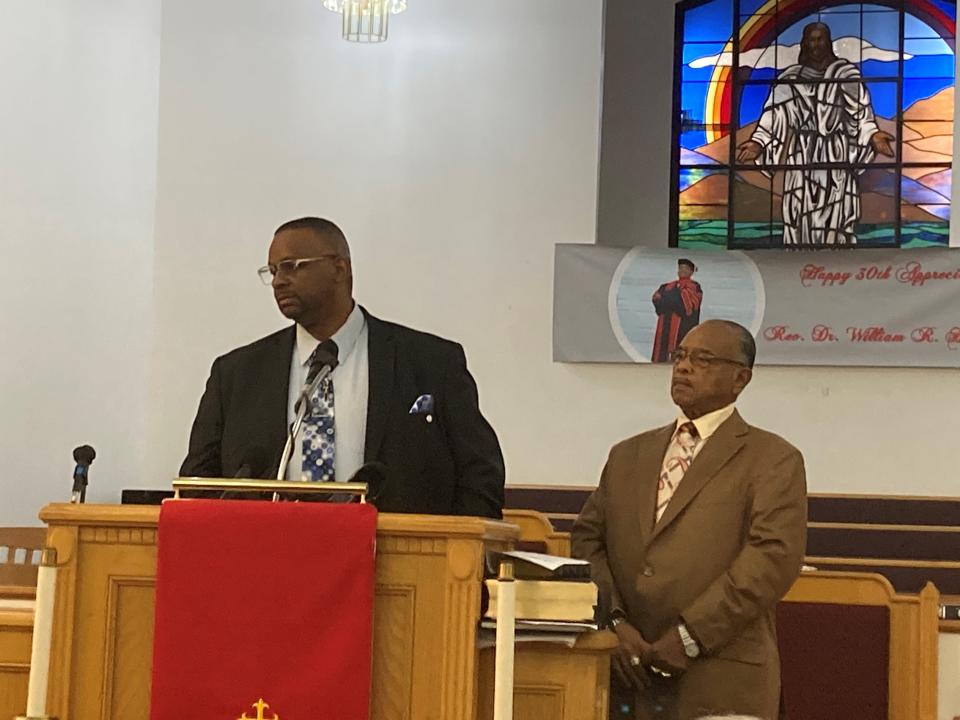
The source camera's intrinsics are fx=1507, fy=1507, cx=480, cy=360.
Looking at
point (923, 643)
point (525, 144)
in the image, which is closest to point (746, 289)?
point (525, 144)

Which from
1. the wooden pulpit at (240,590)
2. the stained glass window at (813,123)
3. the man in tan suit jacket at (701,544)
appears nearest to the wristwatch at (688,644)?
the man in tan suit jacket at (701,544)

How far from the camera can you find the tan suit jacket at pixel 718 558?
358 cm

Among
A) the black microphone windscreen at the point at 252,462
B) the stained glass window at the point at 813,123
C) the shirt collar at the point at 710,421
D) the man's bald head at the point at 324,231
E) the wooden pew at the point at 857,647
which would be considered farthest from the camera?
the stained glass window at the point at 813,123

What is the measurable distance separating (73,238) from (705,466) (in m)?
5.13

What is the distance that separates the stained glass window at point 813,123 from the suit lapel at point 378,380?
6519 mm

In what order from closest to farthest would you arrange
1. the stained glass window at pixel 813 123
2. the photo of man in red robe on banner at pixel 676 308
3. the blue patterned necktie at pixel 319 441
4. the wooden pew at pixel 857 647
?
the blue patterned necktie at pixel 319 441
the wooden pew at pixel 857 647
the photo of man in red robe on banner at pixel 676 308
the stained glass window at pixel 813 123

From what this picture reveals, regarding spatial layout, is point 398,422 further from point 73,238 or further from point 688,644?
point 73,238

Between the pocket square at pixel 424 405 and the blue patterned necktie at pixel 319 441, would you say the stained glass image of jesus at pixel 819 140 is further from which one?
the pocket square at pixel 424 405

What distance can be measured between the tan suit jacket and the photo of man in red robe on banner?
16.4ft

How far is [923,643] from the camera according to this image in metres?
5.14

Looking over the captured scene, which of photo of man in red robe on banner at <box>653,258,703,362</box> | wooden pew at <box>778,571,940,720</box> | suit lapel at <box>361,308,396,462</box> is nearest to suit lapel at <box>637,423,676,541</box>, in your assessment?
suit lapel at <box>361,308,396,462</box>

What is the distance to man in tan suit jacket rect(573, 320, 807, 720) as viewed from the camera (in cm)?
357

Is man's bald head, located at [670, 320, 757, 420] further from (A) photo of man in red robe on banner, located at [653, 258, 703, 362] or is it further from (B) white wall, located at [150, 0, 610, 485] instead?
(B) white wall, located at [150, 0, 610, 485]

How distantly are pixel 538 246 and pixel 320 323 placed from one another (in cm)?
583
